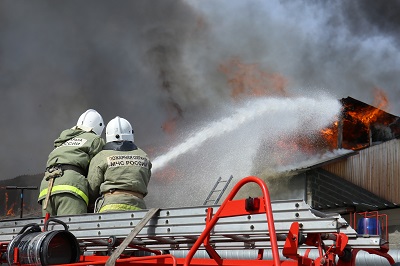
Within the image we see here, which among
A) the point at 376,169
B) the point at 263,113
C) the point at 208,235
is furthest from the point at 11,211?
the point at 208,235

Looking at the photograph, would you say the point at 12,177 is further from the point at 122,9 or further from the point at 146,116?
the point at 122,9

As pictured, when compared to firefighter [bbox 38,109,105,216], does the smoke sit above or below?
above

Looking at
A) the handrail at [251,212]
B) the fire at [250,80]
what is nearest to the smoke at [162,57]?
the fire at [250,80]

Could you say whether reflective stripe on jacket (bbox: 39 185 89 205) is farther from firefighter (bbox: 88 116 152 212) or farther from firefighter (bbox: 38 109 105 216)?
firefighter (bbox: 88 116 152 212)

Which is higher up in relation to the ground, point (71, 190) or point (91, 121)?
point (91, 121)

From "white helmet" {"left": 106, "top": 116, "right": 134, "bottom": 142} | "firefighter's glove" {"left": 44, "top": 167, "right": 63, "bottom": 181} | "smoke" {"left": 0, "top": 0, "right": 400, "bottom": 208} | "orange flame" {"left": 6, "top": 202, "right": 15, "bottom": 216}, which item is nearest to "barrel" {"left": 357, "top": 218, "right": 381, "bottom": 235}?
"white helmet" {"left": 106, "top": 116, "right": 134, "bottom": 142}

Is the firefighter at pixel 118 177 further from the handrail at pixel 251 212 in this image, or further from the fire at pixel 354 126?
the fire at pixel 354 126

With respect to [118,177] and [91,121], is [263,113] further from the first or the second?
[118,177]

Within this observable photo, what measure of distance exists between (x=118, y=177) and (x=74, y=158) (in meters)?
0.66

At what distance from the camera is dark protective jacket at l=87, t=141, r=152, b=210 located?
6.00 m

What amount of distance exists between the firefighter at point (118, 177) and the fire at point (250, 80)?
46.1ft

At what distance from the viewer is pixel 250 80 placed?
20594mm

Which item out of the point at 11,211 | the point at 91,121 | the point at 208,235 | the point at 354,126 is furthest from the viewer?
the point at 354,126

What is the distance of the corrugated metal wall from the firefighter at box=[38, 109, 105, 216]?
37.3 feet
